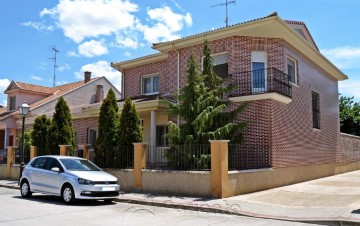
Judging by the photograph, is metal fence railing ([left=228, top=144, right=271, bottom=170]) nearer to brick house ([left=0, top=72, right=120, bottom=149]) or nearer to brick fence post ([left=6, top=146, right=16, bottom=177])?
brick fence post ([left=6, top=146, right=16, bottom=177])

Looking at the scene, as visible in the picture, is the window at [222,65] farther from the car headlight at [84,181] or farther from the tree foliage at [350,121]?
the tree foliage at [350,121]

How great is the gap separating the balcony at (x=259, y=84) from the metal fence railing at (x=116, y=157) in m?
4.77

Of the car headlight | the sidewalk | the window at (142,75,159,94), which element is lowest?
the sidewalk

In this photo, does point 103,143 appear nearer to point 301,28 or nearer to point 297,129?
point 297,129

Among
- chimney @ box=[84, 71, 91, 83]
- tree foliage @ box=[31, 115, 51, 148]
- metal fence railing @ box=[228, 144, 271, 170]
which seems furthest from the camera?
chimney @ box=[84, 71, 91, 83]

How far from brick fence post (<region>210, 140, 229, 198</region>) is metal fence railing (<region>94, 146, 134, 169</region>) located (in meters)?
3.97

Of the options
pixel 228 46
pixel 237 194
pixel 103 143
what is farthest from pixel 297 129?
pixel 103 143

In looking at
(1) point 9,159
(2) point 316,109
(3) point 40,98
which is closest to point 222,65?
(2) point 316,109

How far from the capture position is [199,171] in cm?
1224

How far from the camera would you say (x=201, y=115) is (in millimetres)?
13102

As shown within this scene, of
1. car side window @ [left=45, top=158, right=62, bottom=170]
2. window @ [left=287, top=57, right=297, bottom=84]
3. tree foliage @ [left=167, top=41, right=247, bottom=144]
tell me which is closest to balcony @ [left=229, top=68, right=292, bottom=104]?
tree foliage @ [left=167, top=41, right=247, bottom=144]

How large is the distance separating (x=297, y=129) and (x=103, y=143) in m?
8.94

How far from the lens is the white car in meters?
11.0

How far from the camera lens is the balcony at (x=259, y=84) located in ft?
49.5
